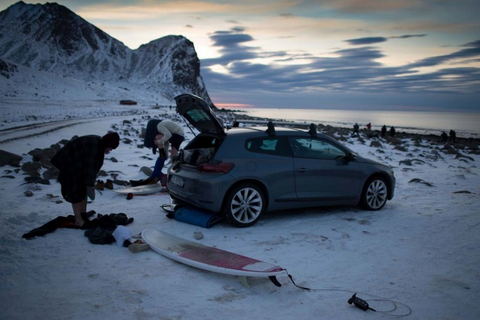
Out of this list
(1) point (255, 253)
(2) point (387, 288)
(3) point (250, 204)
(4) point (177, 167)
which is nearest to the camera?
(2) point (387, 288)

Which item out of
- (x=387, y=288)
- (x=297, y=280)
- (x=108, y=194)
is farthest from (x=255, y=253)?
(x=108, y=194)

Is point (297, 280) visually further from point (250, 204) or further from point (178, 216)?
point (178, 216)

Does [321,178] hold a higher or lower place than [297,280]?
higher

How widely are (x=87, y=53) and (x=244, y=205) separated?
176 metres

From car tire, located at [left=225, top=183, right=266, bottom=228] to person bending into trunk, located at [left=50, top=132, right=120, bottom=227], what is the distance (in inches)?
78.5

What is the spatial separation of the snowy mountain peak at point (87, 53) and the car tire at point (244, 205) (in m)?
139

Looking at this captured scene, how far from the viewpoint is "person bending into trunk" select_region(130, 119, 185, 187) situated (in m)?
8.60

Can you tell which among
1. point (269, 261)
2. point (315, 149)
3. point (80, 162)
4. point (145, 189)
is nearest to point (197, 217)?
point (269, 261)

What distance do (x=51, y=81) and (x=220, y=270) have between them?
9380 cm

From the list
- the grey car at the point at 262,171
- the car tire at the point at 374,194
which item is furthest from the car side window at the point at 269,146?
the car tire at the point at 374,194

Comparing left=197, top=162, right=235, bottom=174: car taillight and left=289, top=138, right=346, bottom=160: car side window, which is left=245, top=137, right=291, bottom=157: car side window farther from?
left=197, top=162, right=235, bottom=174: car taillight

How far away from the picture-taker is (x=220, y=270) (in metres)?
4.05

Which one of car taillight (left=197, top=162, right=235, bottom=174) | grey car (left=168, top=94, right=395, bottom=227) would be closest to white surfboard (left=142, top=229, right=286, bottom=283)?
grey car (left=168, top=94, right=395, bottom=227)

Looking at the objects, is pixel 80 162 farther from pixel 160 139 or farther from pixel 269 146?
pixel 160 139
